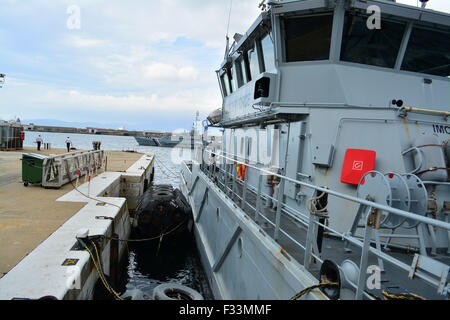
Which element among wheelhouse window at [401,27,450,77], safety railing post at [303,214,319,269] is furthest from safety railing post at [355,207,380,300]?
wheelhouse window at [401,27,450,77]

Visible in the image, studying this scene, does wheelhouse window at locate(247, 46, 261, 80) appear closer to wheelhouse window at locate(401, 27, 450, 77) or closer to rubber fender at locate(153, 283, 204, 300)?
wheelhouse window at locate(401, 27, 450, 77)

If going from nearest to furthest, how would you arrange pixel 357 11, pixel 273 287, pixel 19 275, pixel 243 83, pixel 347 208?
1. pixel 273 287
2. pixel 19 275
3. pixel 347 208
4. pixel 357 11
5. pixel 243 83

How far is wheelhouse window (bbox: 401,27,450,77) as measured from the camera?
6.04 metres

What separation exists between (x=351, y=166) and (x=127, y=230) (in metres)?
7.99

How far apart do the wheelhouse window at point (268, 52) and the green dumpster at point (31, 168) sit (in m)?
8.41

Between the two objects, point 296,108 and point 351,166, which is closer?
point 351,166

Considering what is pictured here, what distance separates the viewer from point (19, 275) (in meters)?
4.26

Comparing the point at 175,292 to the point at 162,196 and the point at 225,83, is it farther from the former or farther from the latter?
the point at 225,83

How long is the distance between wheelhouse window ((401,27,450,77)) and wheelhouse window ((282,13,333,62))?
1749 mm

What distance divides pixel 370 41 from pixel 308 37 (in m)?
1.28

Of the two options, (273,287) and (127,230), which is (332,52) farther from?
(127,230)

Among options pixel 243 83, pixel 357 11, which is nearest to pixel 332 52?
pixel 357 11

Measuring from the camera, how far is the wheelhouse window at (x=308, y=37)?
6109mm

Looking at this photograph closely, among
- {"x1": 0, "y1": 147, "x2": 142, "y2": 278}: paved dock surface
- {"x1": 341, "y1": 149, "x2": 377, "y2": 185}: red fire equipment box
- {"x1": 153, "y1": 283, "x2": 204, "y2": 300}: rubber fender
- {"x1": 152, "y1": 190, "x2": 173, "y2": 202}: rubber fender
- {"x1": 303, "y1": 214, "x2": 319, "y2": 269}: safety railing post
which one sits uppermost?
{"x1": 341, "y1": 149, "x2": 377, "y2": 185}: red fire equipment box
